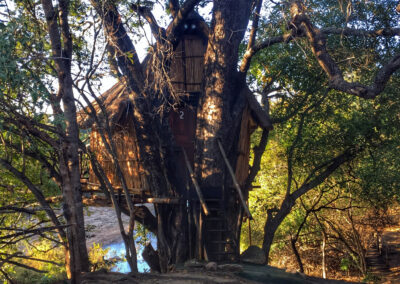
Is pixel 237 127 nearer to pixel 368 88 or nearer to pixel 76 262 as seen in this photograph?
pixel 368 88

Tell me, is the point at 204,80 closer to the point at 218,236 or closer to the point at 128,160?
the point at 128,160

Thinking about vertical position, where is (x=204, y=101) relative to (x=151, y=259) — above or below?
above

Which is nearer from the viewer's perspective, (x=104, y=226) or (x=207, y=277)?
(x=207, y=277)

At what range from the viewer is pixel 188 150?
12680 mm

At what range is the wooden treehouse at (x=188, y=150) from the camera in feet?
33.6

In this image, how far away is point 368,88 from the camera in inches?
292

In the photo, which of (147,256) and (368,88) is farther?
(147,256)

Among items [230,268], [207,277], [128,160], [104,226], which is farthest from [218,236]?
[104,226]

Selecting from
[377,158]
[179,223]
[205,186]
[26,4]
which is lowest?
[179,223]

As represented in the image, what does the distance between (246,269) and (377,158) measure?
6.15 meters

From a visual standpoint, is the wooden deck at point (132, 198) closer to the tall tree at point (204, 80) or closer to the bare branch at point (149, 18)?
the tall tree at point (204, 80)

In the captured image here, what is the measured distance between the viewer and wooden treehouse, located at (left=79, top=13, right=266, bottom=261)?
10227 millimetres

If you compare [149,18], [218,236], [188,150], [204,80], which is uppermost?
[149,18]

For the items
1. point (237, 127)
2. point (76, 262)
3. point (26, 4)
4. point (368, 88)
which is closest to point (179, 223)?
point (237, 127)
